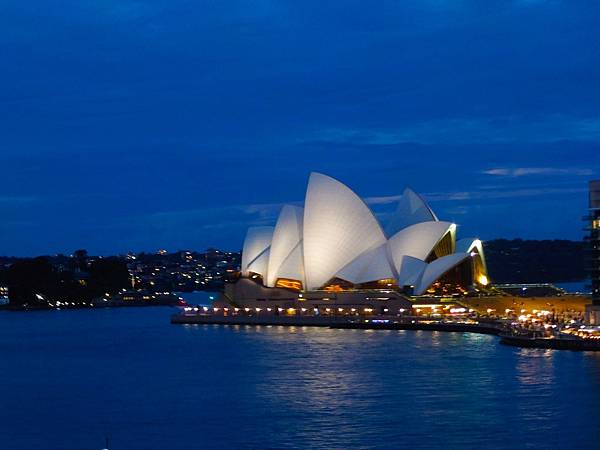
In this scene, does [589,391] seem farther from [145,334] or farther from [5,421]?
[145,334]

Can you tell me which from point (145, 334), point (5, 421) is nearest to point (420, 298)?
point (145, 334)

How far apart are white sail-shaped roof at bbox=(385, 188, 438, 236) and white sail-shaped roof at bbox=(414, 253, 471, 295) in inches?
135

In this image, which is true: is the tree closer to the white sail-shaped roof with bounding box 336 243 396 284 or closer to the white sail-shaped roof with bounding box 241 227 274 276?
the white sail-shaped roof with bounding box 241 227 274 276

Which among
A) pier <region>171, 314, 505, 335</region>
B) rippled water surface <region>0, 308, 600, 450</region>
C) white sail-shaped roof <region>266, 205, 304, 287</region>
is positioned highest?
white sail-shaped roof <region>266, 205, 304, 287</region>

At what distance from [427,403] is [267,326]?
3392 centimetres

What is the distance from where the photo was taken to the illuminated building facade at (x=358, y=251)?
197ft

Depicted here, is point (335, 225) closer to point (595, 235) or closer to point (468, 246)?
point (468, 246)

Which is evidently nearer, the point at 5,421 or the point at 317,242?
the point at 5,421

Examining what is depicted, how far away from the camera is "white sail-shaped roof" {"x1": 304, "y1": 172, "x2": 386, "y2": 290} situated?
196 feet

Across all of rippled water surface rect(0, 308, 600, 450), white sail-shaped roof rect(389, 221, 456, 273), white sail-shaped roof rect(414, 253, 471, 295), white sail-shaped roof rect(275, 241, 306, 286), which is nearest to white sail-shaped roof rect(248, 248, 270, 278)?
white sail-shaped roof rect(275, 241, 306, 286)

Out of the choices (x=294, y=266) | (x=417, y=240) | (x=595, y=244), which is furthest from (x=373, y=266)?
(x=595, y=244)

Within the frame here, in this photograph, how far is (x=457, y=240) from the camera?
6600 cm

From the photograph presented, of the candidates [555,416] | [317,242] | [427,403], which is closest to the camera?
[555,416]

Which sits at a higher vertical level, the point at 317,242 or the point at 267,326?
the point at 317,242
